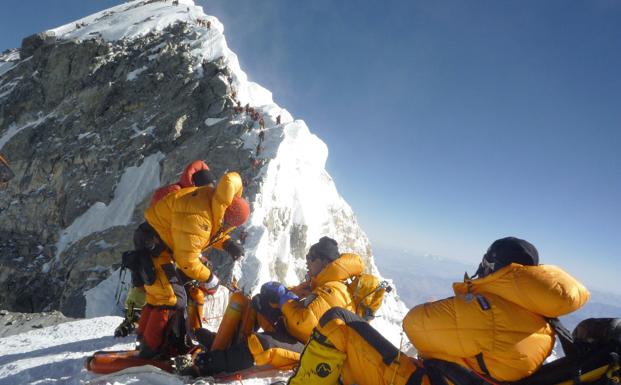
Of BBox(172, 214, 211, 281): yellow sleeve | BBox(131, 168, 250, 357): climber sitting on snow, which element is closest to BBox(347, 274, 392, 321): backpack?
BBox(131, 168, 250, 357): climber sitting on snow

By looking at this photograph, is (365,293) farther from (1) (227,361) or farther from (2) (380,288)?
(1) (227,361)

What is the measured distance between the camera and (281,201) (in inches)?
765

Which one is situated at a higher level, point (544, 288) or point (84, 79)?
point (84, 79)

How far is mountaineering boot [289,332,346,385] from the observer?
9.92 ft

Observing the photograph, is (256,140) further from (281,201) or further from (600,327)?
(600,327)

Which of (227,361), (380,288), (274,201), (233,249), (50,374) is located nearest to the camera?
(227,361)

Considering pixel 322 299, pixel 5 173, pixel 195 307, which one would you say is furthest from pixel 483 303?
pixel 5 173

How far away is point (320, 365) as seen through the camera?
3.04 metres

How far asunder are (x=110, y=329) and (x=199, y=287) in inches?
95.1

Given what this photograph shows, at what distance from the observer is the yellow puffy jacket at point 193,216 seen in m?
4.23

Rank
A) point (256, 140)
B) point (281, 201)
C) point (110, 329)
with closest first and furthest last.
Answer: point (110, 329) < point (281, 201) < point (256, 140)

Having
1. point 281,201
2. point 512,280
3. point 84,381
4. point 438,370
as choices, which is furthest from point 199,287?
point 281,201

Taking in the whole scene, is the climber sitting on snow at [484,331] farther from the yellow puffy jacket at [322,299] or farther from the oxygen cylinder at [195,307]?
the oxygen cylinder at [195,307]

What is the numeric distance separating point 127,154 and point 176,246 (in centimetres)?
2199
